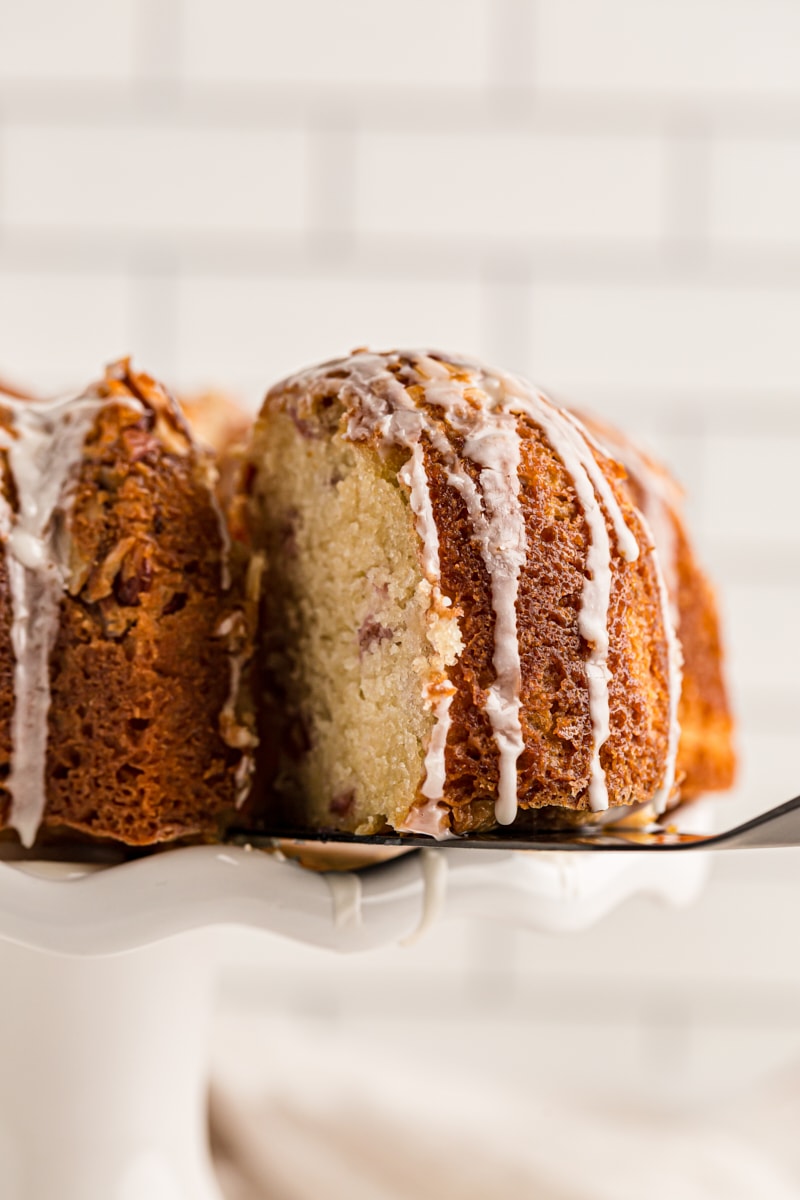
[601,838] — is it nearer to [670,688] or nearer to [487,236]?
[670,688]

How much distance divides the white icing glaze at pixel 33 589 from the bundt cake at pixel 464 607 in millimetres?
154

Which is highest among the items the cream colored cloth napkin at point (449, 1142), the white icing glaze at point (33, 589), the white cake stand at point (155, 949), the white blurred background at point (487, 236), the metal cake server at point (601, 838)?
the white blurred background at point (487, 236)

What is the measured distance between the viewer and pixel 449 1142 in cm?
126

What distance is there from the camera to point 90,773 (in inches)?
31.4

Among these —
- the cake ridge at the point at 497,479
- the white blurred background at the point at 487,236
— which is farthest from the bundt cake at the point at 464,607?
the white blurred background at the point at 487,236

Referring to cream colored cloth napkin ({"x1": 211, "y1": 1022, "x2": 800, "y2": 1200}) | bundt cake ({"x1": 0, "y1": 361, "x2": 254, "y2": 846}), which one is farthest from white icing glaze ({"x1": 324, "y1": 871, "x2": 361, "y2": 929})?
cream colored cloth napkin ({"x1": 211, "y1": 1022, "x2": 800, "y2": 1200})

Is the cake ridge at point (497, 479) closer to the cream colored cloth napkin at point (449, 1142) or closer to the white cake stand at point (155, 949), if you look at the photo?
the white cake stand at point (155, 949)

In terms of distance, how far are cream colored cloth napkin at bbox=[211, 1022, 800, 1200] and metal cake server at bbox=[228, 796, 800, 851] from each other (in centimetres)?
53

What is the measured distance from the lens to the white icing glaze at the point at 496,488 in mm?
736

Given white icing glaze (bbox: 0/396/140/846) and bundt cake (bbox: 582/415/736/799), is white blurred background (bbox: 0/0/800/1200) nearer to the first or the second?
bundt cake (bbox: 582/415/736/799)

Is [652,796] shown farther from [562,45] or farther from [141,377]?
[562,45]

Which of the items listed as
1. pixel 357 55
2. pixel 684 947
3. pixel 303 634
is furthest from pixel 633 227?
pixel 303 634

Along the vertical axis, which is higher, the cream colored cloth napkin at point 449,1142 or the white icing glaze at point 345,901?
the white icing glaze at point 345,901

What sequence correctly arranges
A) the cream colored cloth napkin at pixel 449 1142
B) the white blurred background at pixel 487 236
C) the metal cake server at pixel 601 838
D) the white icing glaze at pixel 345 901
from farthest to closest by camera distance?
the white blurred background at pixel 487 236 → the cream colored cloth napkin at pixel 449 1142 → the white icing glaze at pixel 345 901 → the metal cake server at pixel 601 838
